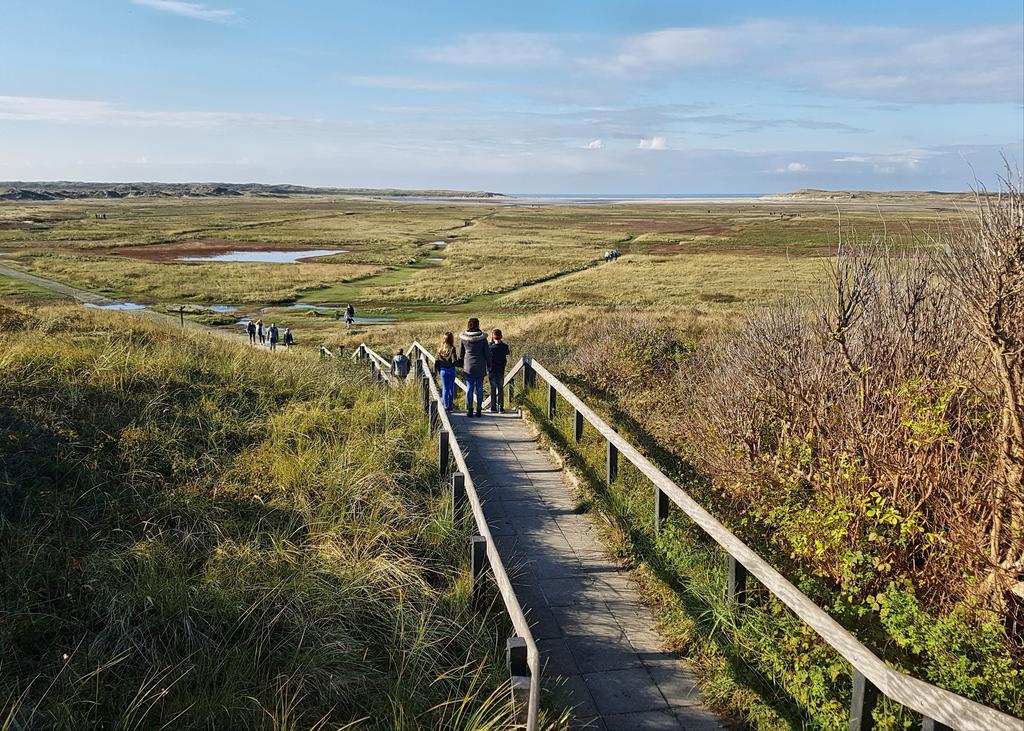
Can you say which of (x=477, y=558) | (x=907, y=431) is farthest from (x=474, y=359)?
(x=907, y=431)

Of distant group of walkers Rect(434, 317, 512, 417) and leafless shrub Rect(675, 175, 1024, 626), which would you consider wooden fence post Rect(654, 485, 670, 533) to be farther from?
distant group of walkers Rect(434, 317, 512, 417)

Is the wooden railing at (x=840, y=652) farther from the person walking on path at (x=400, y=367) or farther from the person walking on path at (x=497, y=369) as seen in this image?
the person walking on path at (x=400, y=367)

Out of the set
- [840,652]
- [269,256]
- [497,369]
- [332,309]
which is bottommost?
[332,309]

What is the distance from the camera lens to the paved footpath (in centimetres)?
443

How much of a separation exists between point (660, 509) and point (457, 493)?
1755mm

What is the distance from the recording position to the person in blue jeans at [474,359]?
11.7 meters

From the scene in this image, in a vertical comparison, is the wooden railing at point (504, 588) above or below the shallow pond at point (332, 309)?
above

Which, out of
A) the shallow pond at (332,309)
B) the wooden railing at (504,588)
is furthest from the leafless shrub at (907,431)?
the shallow pond at (332,309)

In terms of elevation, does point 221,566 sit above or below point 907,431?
below

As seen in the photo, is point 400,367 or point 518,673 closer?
point 518,673

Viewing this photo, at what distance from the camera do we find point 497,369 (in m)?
12.1

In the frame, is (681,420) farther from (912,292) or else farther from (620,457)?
(912,292)

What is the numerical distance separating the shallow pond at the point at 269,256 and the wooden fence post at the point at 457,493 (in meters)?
64.0

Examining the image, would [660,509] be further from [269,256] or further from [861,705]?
[269,256]
